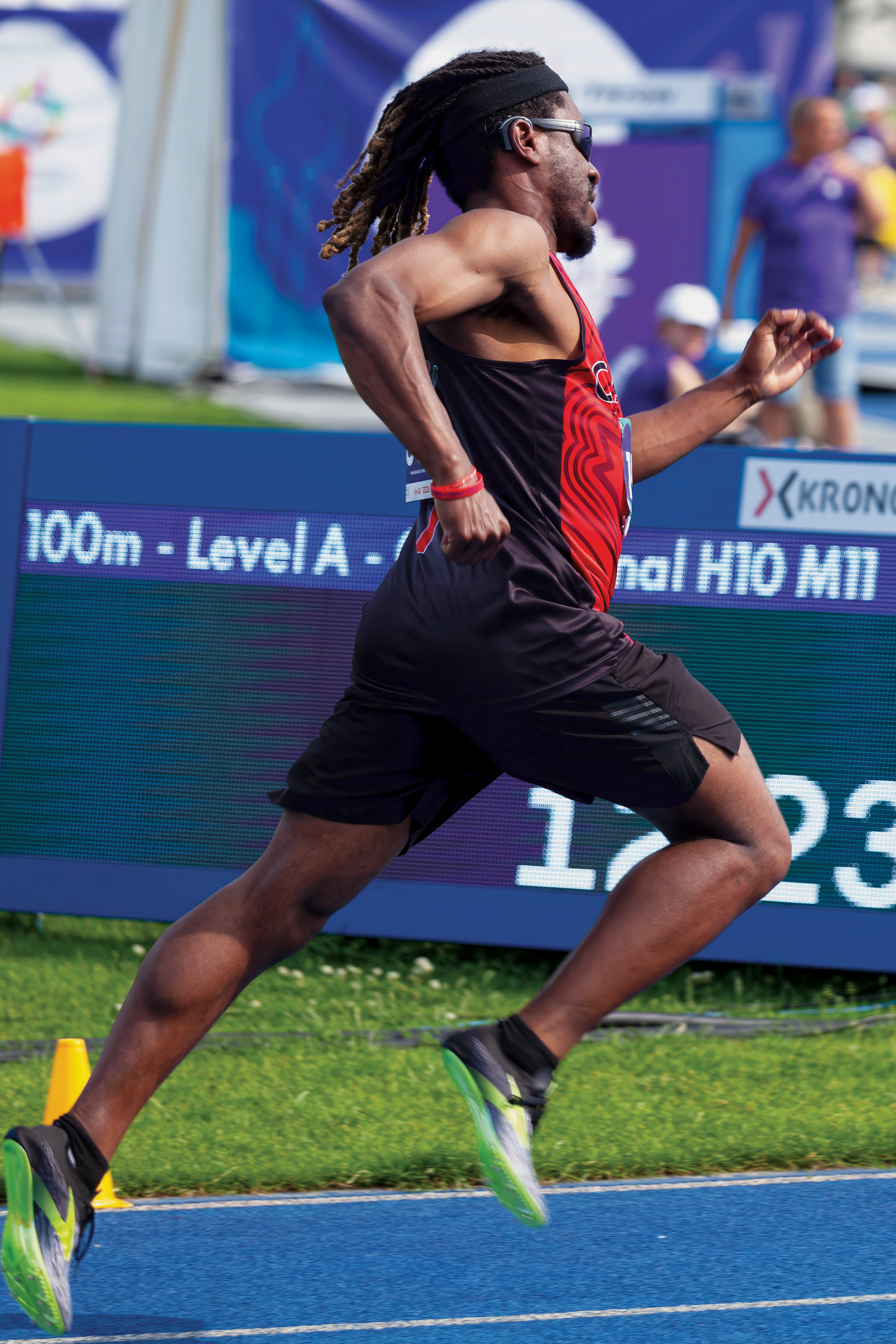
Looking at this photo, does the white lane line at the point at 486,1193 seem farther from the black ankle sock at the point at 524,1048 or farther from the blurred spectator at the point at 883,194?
the blurred spectator at the point at 883,194

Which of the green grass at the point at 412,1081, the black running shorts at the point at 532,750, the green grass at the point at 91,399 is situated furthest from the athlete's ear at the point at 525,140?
the green grass at the point at 91,399

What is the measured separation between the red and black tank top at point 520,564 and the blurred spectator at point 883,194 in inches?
593

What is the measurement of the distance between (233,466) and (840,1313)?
2.80 metres

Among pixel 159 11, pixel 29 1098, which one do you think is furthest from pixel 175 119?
pixel 29 1098

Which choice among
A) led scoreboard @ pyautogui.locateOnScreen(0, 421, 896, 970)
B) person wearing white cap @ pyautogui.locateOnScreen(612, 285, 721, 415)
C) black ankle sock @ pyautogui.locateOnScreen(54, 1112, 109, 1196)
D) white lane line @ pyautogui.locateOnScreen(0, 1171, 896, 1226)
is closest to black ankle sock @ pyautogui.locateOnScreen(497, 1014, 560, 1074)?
black ankle sock @ pyautogui.locateOnScreen(54, 1112, 109, 1196)

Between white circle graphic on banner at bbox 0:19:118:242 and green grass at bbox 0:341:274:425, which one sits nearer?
green grass at bbox 0:341:274:425

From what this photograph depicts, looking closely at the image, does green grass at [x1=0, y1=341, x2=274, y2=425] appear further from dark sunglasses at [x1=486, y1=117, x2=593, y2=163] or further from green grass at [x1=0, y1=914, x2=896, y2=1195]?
dark sunglasses at [x1=486, y1=117, x2=593, y2=163]

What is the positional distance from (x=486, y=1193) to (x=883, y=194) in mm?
16156

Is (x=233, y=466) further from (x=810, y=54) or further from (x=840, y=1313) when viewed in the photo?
(x=810, y=54)

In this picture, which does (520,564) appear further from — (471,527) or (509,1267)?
(509,1267)

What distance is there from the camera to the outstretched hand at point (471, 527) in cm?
246

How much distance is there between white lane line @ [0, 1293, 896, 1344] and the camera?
2979 millimetres

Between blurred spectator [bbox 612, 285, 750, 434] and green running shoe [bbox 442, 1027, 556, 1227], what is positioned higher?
blurred spectator [bbox 612, 285, 750, 434]

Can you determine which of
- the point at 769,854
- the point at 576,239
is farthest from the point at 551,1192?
the point at 576,239
